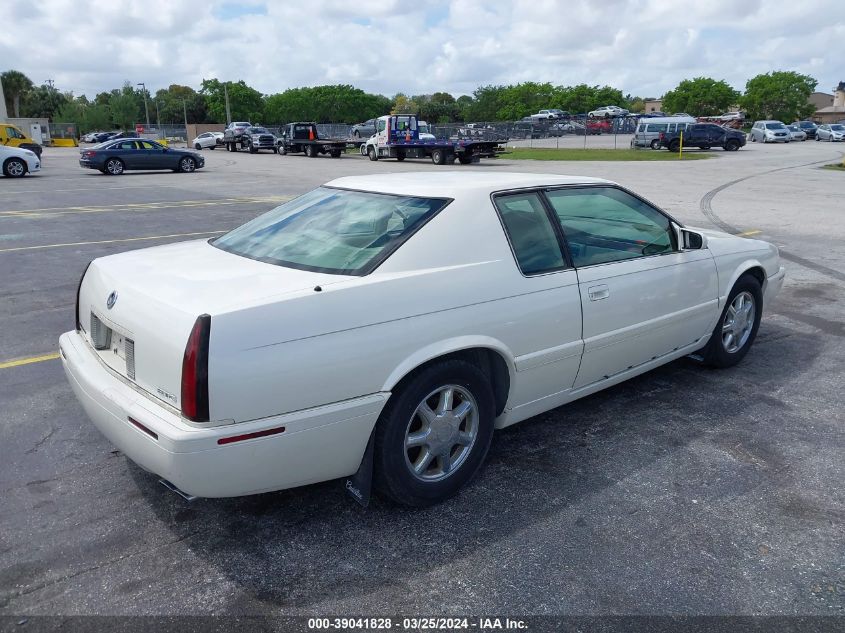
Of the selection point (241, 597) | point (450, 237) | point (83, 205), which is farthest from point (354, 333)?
point (83, 205)

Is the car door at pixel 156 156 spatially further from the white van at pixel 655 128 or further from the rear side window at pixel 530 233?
the white van at pixel 655 128

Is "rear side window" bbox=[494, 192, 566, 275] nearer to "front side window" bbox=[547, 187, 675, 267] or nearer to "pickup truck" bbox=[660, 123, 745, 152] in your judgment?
"front side window" bbox=[547, 187, 675, 267]

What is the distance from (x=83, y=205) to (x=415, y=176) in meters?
14.3

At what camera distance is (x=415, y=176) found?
4133mm

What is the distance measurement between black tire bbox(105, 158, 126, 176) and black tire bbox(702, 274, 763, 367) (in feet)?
86.5

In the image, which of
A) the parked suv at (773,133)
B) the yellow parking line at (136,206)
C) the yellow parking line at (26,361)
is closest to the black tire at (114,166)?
the yellow parking line at (136,206)

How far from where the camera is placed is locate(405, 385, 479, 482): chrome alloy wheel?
321 cm

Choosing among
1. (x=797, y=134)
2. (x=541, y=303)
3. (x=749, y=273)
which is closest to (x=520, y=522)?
(x=541, y=303)

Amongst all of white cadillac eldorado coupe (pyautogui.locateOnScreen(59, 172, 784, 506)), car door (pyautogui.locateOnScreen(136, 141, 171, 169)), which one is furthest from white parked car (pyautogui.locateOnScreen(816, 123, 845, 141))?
white cadillac eldorado coupe (pyautogui.locateOnScreen(59, 172, 784, 506))

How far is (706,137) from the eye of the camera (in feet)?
136

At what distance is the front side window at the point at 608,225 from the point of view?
4004mm

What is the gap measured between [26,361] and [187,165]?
2455 cm

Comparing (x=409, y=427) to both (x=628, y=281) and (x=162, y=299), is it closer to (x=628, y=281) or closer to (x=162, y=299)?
(x=162, y=299)

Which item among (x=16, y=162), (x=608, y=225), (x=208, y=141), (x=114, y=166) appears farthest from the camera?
(x=208, y=141)
